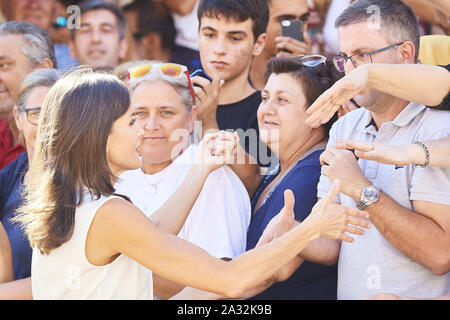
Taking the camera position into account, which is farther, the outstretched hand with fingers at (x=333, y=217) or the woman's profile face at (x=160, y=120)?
the woman's profile face at (x=160, y=120)

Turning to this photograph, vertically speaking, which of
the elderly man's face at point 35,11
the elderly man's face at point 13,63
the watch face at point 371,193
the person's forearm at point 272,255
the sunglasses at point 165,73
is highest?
the elderly man's face at point 35,11

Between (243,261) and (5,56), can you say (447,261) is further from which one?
(5,56)

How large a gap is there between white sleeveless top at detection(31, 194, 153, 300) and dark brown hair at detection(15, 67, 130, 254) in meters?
0.03

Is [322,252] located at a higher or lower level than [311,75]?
lower

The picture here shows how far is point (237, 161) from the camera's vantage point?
285cm

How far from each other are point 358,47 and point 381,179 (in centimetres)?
53

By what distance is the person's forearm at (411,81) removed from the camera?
2111mm

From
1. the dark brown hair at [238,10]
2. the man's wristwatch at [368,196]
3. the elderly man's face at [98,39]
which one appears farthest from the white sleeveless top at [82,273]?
the elderly man's face at [98,39]

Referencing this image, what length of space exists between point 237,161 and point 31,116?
1005 mm

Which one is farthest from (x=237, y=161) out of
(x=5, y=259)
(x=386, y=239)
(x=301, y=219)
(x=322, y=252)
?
(x=5, y=259)

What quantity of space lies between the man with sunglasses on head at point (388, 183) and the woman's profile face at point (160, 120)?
30.6 inches

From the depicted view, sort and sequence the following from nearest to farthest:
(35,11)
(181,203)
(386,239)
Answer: (386,239), (181,203), (35,11)

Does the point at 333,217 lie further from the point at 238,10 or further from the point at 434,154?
the point at 238,10

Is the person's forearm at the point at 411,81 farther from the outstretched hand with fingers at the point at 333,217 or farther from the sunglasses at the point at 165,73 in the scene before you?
the sunglasses at the point at 165,73
